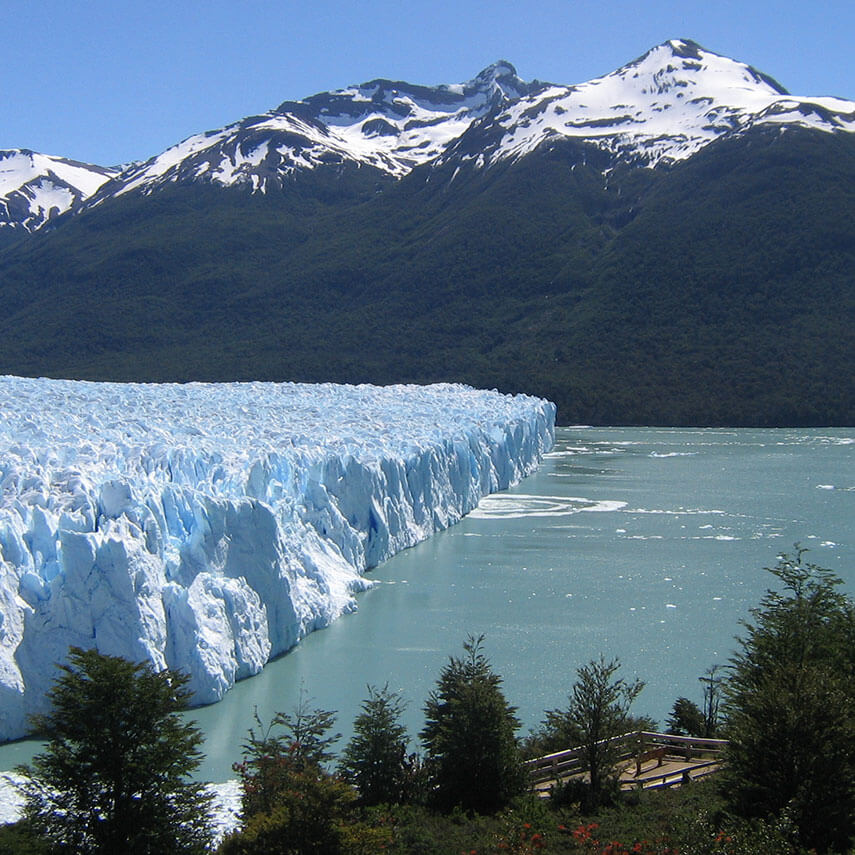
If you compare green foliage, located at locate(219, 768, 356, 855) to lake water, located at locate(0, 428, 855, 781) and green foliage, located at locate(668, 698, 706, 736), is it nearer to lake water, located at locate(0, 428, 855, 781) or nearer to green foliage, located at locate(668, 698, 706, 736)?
lake water, located at locate(0, 428, 855, 781)

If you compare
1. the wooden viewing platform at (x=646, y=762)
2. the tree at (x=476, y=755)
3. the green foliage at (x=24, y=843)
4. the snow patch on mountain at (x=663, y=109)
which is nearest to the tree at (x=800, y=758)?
the wooden viewing platform at (x=646, y=762)

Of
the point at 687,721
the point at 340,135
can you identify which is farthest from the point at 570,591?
the point at 340,135

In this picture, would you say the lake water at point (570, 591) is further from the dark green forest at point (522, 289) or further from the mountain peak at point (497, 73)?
the mountain peak at point (497, 73)

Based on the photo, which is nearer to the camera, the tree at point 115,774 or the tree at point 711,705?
the tree at point 115,774

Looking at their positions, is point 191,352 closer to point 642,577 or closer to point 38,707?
point 642,577

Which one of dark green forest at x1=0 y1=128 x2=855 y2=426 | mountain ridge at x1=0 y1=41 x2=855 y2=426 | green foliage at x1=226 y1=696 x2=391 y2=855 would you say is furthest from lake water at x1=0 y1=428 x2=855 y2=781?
mountain ridge at x1=0 y1=41 x2=855 y2=426

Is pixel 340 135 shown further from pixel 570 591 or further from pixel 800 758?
pixel 800 758


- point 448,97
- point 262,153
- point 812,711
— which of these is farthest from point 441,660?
point 448,97
